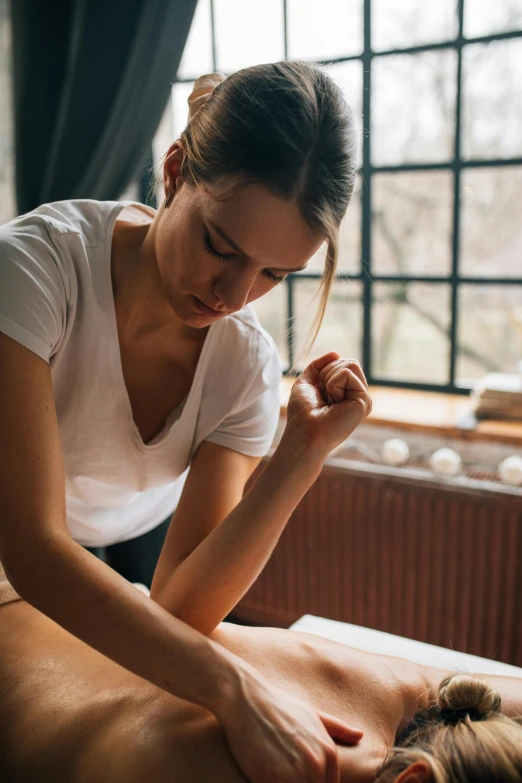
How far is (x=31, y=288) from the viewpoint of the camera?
1.05 meters

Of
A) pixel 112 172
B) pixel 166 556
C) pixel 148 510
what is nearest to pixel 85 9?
pixel 112 172

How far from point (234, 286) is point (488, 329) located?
1.92 m

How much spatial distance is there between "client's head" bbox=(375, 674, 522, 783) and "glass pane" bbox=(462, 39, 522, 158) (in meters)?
1.99

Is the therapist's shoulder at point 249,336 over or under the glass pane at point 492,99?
→ under

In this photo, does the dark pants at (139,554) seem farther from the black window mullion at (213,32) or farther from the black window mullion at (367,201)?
the black window mullion at (213,32)

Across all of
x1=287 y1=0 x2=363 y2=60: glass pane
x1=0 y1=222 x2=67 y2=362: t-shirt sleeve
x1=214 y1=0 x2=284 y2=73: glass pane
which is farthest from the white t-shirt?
x1=214 y1=0 x2=284 y2=73: glass pane

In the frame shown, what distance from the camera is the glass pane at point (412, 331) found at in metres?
2.82

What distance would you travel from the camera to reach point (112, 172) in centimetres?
284

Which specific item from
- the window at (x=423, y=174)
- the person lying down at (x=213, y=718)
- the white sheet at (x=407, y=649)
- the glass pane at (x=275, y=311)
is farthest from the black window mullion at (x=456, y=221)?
the person lying down at (x=213, y=718)

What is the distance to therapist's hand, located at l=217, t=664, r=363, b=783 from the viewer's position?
0.97 m

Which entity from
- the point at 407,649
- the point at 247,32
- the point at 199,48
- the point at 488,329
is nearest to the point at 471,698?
the point at 407,649

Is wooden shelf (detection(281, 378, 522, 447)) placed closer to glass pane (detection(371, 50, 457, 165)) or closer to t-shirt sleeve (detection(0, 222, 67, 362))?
glass pane (detection(371, 50, 457, 165))

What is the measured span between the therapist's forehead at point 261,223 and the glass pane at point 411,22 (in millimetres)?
1971

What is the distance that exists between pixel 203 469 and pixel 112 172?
184 cm
